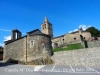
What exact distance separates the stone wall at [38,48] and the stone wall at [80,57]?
2.51m

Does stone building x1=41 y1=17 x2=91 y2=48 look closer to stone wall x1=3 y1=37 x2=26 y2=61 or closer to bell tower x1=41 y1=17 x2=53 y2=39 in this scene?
bell tower x1=41 y1=17 x2=53 y2=39

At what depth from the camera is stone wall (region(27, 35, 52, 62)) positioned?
79.9ft

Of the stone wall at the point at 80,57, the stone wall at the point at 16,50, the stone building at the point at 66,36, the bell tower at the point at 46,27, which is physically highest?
the bell tower at the point at 46,27

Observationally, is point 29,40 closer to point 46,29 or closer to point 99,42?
point 99,42

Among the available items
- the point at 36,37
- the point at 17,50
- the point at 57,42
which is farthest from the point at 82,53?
the point at 57,42

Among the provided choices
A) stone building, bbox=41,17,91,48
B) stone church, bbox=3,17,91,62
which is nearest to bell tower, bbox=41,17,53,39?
stone building, bbox=41,17,91,48

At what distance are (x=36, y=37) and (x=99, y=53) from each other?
42.5 feet

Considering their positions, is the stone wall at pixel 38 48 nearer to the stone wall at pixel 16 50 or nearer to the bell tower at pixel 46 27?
the stone wall at pixel 16 50

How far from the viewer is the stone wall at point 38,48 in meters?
24.3

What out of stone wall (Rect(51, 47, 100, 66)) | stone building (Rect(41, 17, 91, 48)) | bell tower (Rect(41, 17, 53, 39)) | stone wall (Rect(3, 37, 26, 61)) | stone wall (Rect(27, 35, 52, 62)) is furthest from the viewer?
bell tower (Rect(41, 17, 53, 39))

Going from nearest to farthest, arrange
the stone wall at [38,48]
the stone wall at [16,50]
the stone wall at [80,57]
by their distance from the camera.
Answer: the stone wall at [80,57], the stone wall at [38,48], the stone wall at [16,50]

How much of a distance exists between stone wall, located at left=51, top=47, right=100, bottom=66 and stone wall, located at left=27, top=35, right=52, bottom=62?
2.51m

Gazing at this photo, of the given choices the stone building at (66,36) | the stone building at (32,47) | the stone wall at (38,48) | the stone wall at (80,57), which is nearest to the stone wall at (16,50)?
the stone building at (32,47)

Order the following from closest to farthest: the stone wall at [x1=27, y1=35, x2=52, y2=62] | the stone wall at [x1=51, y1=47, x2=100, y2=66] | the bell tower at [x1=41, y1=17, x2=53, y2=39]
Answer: the stone wall at [x1=51, y1=47, x2=100, y2=66] < the stone wall at [x1=27, y1=35, x2=52, y2=62] < the bell tower at [x1=41, y1=17, x2=53, y2=39]
